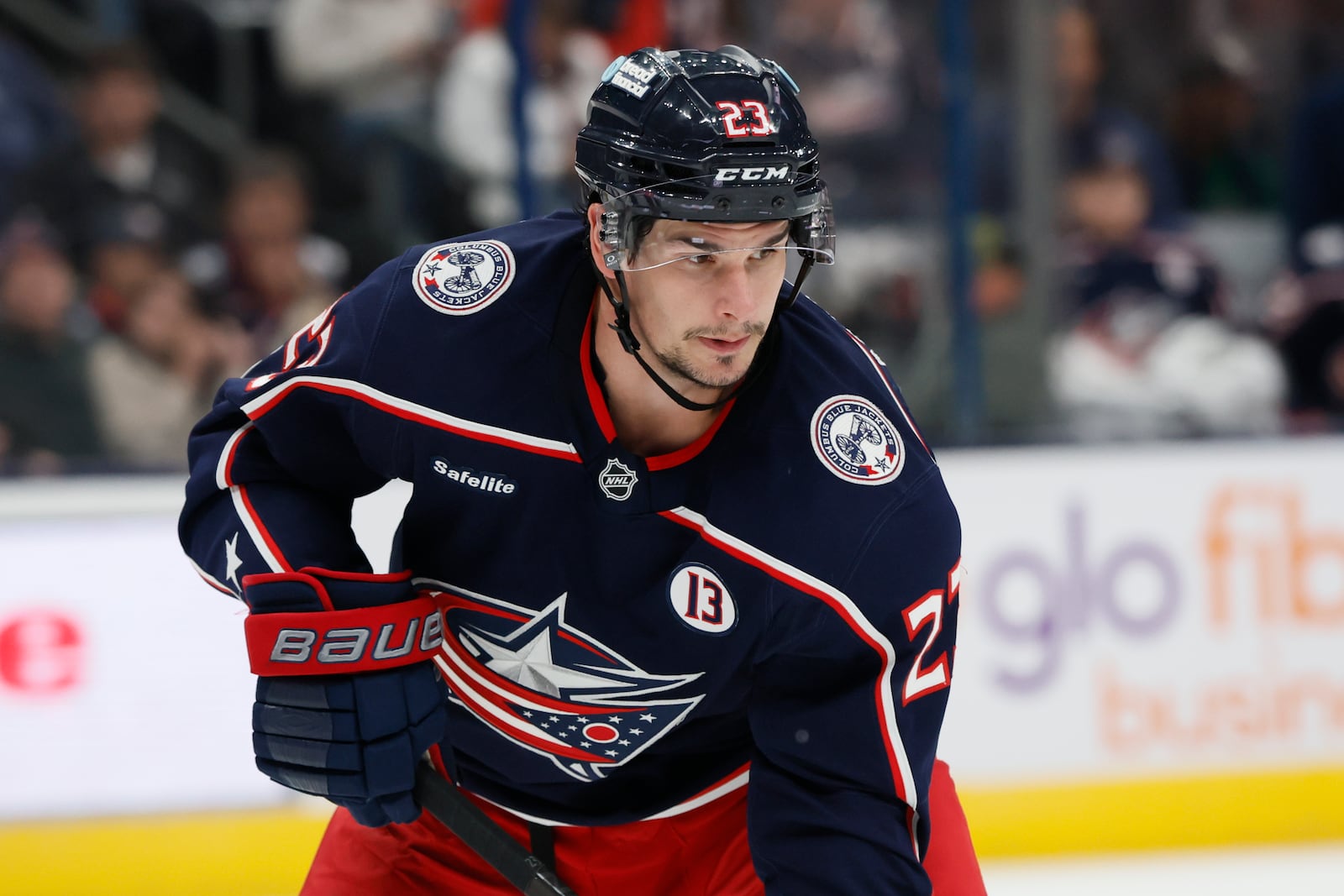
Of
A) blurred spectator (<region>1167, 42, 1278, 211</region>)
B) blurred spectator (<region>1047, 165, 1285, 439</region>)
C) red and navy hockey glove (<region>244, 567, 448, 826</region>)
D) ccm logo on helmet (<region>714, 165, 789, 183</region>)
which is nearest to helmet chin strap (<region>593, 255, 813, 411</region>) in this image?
ccm logo on helmet (<region>714, 165, 789, 183</region>)

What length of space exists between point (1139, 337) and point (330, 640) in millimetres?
2778

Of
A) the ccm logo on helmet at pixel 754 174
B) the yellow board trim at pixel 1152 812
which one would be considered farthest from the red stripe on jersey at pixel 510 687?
the yellow board trim at pixel 1152 812

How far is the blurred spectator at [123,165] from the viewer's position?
4.00 m

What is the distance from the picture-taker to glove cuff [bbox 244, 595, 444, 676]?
171 cm

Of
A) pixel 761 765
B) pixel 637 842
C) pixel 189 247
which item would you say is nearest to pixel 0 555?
pixel 189 247

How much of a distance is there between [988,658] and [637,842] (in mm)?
1580

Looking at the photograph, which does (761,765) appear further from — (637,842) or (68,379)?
(68,379)

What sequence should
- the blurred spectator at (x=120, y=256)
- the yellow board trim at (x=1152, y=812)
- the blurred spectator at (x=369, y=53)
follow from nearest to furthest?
the yellow board trim at (x=1152, y=812), the blurred spectator at (x=120, y=256), the blurred spectator at (x=369, y=53)

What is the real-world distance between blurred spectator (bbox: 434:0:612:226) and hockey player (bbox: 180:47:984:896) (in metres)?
2.12

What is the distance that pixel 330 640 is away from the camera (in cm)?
171

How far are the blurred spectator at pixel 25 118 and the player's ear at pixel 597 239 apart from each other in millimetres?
2675

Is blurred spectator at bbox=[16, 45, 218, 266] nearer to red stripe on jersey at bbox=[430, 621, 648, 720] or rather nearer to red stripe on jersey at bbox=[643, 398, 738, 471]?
red stripe on jersey at bbox=[430, 621, 648, 720]

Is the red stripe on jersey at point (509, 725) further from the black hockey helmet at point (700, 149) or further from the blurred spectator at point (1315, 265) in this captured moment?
the blurred spectator at point (1315, 265)

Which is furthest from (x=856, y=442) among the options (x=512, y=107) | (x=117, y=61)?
(x=117, y=61)
